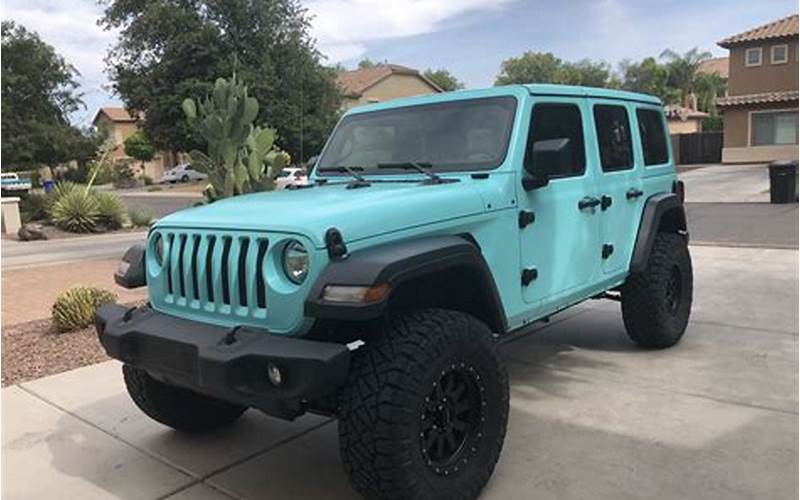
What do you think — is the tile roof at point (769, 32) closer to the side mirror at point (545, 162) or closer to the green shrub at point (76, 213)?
the green shrub at point (76, 213)

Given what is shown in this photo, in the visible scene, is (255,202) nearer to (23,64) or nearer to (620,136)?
(620,136)

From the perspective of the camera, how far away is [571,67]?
8012 cm

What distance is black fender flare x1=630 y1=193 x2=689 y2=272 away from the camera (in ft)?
17.2

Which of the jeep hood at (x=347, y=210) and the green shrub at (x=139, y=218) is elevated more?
the jeep hood at (x=347, y=210)

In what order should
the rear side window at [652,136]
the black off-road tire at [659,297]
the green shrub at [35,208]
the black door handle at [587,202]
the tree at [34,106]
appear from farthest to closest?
the tree at [34,106] → the green shrub at [35,208] → the rear side window at [652,136] → the black off-road tire at [659,297] → the black door handle at [587,202]

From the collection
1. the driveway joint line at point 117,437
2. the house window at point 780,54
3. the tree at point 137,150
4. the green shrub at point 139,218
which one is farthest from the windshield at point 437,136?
the tree at point 137,150

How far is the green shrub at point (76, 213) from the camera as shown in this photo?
1773 cm

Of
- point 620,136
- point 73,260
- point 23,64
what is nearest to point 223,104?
point 620,136

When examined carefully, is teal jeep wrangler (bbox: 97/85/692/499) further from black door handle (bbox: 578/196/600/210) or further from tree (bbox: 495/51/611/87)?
tree (bbox: 495/51/611/87)

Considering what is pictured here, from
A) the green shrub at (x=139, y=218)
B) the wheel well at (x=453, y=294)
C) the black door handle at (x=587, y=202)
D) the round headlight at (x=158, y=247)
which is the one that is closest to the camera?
the wheel well at (x=453, y=294)

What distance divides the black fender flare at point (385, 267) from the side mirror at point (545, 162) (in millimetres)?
716

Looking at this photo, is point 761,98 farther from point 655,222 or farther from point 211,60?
point 655,222

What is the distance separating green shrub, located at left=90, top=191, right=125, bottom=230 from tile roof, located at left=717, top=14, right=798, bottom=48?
89.9ft

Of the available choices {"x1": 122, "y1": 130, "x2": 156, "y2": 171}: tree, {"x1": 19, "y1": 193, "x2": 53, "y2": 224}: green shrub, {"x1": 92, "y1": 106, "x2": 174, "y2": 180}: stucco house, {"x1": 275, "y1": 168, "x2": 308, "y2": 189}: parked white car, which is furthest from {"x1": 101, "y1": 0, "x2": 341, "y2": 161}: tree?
{"x1": 122, "y1": 130, "x2": 156, "y2": 171}: tree
